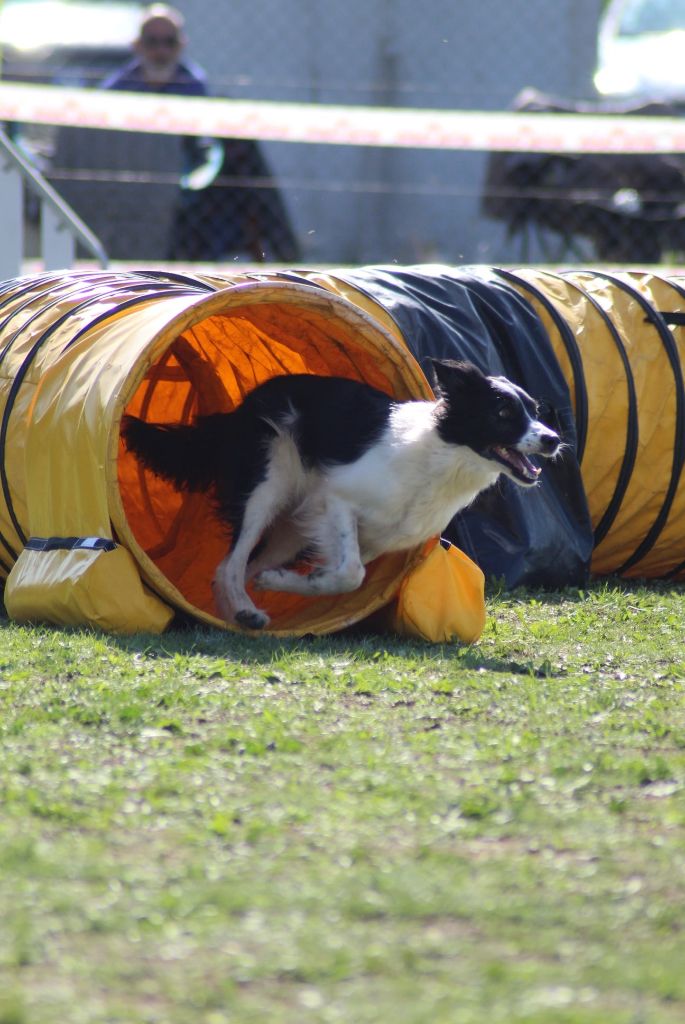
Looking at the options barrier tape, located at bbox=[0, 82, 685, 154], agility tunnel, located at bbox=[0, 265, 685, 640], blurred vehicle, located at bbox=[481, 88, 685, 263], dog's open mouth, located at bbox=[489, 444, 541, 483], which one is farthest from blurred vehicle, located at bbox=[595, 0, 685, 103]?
dog's open mouth, located at bbox=[489, 444, 541, 483]

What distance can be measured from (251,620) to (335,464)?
729mm

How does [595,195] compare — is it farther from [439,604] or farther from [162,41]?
[439,604]

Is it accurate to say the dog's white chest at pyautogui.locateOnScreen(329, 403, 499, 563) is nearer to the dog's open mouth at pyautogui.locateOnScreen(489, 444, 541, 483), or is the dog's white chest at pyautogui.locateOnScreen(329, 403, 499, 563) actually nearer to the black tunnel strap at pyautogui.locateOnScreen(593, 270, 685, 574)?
the dog's open mouth at pyautogui.locateOnScreen(489, 444, 541, 483)

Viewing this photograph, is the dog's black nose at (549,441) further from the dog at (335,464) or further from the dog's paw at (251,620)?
the dog's paw at (251,620)

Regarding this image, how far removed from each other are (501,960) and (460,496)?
3090mm

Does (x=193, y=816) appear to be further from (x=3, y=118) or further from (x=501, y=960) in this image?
(x=3, y=118)

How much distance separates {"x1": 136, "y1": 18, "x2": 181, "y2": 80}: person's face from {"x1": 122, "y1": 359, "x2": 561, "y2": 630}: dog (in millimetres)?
5865

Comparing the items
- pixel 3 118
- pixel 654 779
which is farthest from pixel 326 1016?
pixel 3 118

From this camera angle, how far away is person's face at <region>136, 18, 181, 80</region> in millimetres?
10727

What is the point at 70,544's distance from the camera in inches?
198

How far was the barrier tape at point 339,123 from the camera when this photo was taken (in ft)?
34.0

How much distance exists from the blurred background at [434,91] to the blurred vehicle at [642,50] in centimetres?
1

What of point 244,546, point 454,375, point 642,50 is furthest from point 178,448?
point 642,50

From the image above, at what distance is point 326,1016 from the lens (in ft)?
7.25
